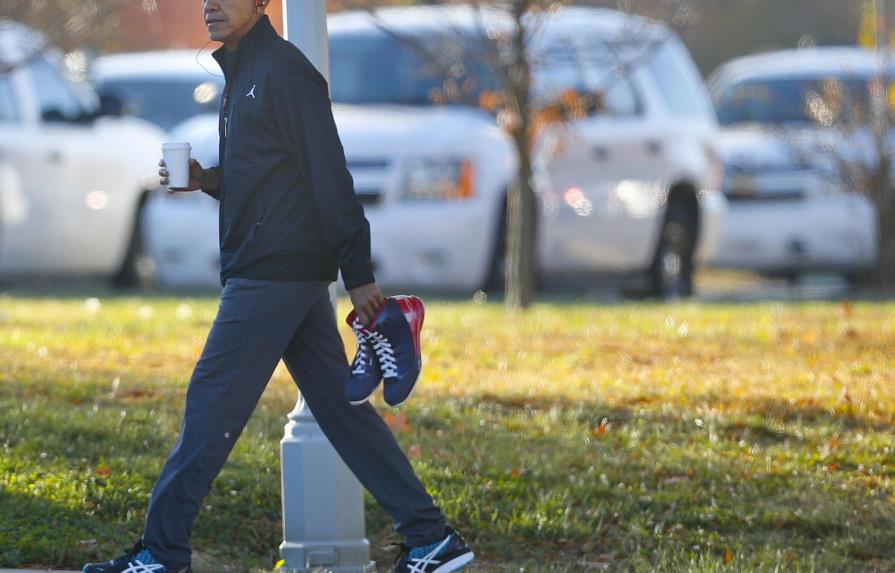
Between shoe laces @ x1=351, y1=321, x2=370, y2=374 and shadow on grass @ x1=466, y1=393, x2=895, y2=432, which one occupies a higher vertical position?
shoe laces @ x1=351, y1=321, x2=370, y2=374

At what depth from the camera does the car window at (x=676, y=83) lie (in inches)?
572

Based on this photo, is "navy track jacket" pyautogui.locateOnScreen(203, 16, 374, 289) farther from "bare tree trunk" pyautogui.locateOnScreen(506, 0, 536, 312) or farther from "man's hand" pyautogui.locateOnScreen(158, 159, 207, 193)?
"bare tree trunk" pyautogui.locateOnScreen(506, 0, 536, 312)

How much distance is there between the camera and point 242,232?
514cm

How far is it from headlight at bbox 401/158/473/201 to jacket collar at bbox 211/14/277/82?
25.4ft

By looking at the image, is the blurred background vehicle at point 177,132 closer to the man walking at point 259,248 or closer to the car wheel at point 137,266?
the car wheel at point 137,266

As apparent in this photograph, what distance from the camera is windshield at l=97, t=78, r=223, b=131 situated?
16.7m

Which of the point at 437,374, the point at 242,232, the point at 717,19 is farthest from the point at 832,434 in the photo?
the point at 717,19

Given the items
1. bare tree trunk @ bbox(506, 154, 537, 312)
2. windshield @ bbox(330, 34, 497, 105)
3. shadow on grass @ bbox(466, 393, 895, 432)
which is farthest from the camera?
windshield @ bbox(330, 34, 497, 105)

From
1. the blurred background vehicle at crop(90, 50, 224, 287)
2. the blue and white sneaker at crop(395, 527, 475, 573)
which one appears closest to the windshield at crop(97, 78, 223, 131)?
the blurred background vehicle at crop(90, 50, 224, 287)

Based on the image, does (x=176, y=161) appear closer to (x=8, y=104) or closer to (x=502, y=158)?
(x=502, y=158)

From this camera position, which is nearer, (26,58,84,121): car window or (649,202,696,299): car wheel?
(26,58,84,121): car window

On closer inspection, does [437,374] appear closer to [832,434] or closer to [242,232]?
→ [832,434]

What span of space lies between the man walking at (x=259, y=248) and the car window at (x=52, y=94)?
30.3 ft

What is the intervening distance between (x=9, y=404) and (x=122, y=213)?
284 inches
